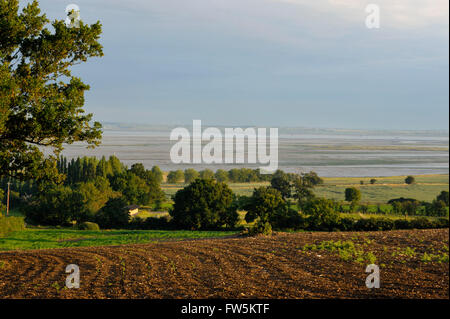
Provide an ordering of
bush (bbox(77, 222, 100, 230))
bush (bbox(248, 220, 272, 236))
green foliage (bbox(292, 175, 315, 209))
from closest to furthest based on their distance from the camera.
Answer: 1. bush (bbox(248, 220, 272, 236))
2. bush (bbox(77, 222, 100, 230))
3. green foliage (bbox(292, 175, 315, 209))

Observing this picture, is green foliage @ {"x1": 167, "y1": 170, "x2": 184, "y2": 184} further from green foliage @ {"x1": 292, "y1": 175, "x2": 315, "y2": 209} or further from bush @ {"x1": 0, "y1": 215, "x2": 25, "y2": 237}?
bush @ {"x1": 0, "y1": 215, "x2": 25, "y2": 237}

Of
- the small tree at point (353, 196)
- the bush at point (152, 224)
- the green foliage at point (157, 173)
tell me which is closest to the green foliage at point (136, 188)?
the green foliage at point (157, 173)

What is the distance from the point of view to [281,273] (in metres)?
13.4

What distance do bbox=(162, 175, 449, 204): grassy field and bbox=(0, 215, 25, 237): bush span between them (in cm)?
3200

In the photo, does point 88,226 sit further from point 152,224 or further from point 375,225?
point 375,225

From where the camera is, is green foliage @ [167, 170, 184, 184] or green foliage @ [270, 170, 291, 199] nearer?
green foliage @ [270, 170, 291, 199]

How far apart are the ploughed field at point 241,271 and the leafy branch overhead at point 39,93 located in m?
4.00

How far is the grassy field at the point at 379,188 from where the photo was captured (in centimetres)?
6281

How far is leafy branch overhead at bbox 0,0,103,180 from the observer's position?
45.2ft

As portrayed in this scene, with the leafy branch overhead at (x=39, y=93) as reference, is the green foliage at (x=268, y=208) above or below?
below

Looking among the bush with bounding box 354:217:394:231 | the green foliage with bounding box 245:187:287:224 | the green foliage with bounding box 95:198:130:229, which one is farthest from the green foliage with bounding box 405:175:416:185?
the green foliage with bounding box 95:198:130:229

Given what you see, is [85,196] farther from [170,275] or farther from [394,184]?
[394,184]

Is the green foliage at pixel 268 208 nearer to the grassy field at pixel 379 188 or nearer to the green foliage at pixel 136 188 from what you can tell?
the grassy field at pixel 379 188
